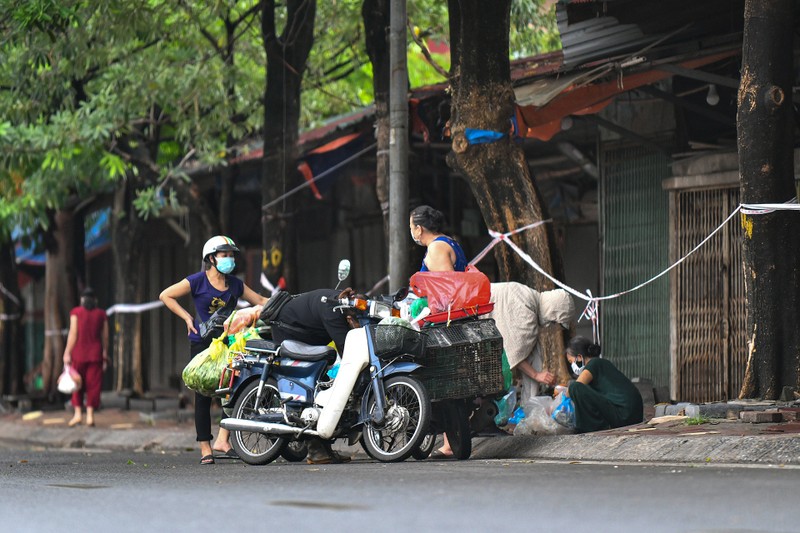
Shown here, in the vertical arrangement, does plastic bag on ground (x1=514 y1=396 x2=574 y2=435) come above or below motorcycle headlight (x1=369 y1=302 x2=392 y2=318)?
below

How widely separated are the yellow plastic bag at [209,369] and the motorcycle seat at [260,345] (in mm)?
384

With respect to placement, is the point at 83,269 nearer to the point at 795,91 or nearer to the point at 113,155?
the point at 113,155

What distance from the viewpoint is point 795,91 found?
12555 mm

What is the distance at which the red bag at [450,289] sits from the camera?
10.2 m

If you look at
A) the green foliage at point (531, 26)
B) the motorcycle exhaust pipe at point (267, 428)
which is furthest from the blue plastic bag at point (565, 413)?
the green foliage at point (531, 26)

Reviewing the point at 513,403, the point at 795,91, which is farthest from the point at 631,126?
the point at 513,403

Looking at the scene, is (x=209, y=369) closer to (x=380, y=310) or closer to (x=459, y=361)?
(x=380, y=310)

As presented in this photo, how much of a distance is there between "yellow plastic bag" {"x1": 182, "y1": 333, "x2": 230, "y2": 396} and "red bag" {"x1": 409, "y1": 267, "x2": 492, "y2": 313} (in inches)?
66.7

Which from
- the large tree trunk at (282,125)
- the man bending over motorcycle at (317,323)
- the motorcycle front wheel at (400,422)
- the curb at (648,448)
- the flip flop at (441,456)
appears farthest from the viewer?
the large tree trunk at (282,125)

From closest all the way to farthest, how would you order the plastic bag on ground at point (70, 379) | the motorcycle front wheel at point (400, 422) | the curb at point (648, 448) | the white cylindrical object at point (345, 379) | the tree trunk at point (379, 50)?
the curb at point (648, 448)
the motorcycle front wheel at point (400, 422)
the white cylindrical object at point (345, 379)
the tree trunk at point (379, 50)
the plastic bag on ground at point (70, 379)

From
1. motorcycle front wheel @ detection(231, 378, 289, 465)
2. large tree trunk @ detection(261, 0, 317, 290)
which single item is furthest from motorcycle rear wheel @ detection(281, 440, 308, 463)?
large tree trunk @ detection(261, 0, 317, 290)

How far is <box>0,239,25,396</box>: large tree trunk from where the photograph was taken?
2497 cm

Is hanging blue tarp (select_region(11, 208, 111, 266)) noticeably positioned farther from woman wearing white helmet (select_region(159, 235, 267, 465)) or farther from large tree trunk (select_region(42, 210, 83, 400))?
woman wearing white helmet (select_region(159, 235, 267, 465))

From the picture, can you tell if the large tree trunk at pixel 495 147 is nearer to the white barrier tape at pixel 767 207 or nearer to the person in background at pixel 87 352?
the white barrier tape at pixel 767 207
